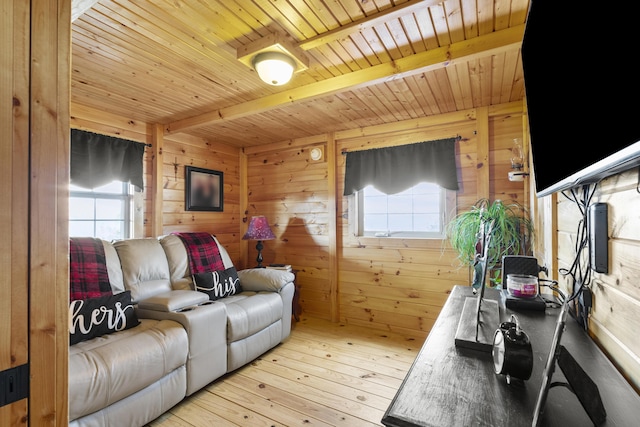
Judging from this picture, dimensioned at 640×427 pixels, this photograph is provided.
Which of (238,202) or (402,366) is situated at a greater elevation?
(238,202)

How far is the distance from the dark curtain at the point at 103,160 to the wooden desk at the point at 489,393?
3.10m

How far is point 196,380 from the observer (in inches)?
83.7

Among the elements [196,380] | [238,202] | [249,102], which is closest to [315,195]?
[238,202]

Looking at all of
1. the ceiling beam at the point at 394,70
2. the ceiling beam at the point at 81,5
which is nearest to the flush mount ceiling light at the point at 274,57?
the ceiling beam at the point at 394,70

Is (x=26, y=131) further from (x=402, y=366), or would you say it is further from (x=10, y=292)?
(x=402, y=366)

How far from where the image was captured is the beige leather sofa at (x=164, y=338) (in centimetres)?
159

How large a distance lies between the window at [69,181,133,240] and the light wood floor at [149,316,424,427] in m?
1.79

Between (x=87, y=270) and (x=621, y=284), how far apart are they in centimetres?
275

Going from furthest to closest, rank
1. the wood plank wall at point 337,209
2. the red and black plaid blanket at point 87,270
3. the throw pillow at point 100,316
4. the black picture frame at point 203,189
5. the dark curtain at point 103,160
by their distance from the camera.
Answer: the black picture frame at point 203,189 < the wood plank wall at point 337,209 < the dark curtain at point 103,160 < the red and black plaid blanket at point 87,270 < the throw pillow at point 100,316

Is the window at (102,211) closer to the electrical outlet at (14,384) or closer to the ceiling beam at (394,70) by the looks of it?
the ceiling beam at (394,70)

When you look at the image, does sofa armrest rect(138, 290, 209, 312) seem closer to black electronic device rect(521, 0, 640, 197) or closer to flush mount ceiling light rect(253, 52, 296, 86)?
flush mount ceiling light rect(253, 52, 296, 86)

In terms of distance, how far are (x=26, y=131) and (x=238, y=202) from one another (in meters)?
3.61

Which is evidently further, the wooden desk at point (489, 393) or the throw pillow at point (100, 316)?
the throw pillow at point (100, 316)

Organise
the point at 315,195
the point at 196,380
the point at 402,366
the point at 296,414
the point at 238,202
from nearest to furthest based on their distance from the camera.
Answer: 1. the point at 296,414
2. the point at 196,380
3. the point at 402,366
4. the point at 315,195
5. the point at 238,202
